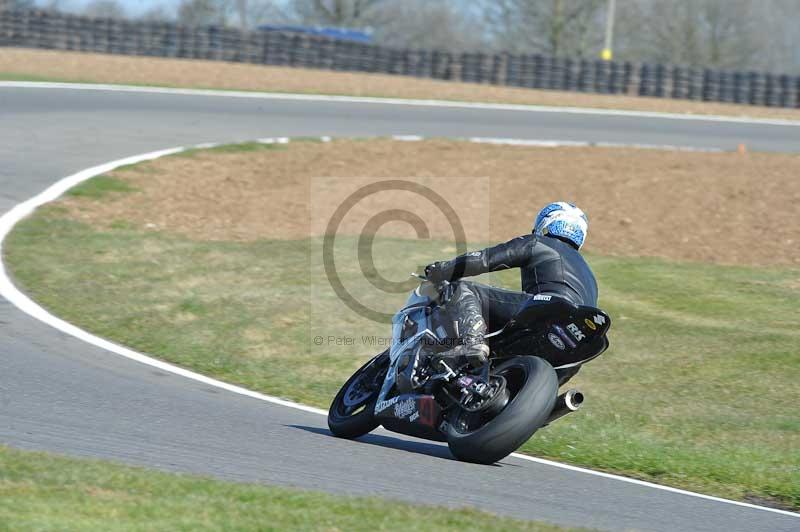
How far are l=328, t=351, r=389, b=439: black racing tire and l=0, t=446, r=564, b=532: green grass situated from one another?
1786 millimetres

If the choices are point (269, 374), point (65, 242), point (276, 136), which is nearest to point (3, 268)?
point (65, 242)

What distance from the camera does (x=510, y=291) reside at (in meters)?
6.95

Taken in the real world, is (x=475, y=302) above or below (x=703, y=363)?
above

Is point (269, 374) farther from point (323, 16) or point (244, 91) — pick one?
point (323, 16)

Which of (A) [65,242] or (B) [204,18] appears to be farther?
(B) [204,18]

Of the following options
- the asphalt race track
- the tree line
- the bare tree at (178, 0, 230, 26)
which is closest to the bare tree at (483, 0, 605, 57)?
the tree line

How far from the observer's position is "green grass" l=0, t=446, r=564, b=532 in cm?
478

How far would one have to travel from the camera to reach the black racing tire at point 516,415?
6.31 meters

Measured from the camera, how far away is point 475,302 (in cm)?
696

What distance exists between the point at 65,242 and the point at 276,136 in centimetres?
780

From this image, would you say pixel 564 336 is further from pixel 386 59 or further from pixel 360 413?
pixel 386 59

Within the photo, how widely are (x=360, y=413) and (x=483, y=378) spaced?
3.67 ft

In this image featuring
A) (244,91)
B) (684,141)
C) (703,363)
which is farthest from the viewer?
(244,91)

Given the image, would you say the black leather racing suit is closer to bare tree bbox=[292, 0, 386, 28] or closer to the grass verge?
the grass verge
